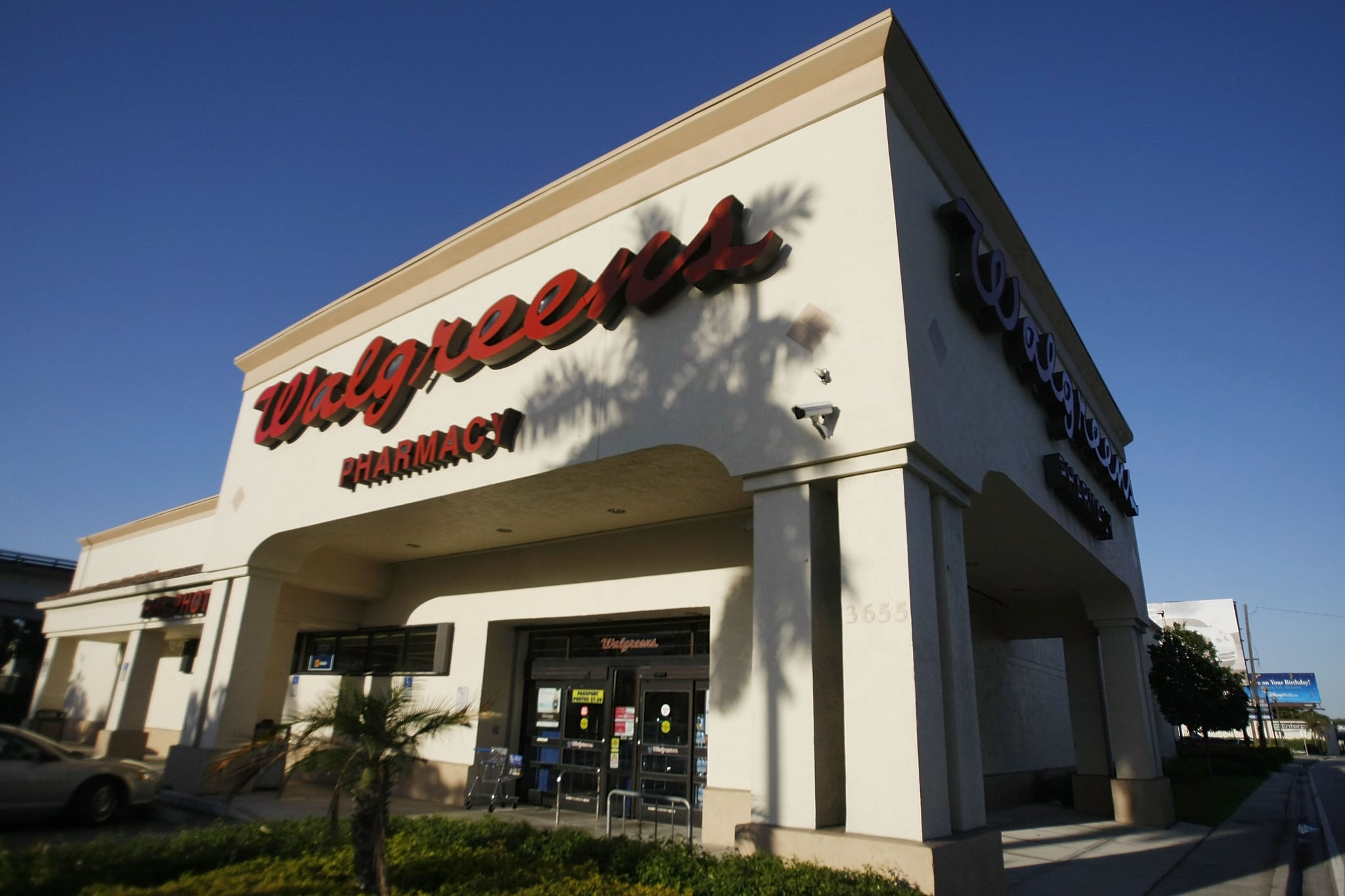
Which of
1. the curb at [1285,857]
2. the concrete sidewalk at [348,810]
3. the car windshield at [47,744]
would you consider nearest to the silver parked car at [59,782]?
the car windshield at [47,744]

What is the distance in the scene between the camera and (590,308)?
11555 millimetres

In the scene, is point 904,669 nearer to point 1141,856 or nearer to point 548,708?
point 1141,856

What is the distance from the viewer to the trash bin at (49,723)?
27469 mm

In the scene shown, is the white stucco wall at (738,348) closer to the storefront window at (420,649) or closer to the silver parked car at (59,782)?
the storefront window at (420,649)

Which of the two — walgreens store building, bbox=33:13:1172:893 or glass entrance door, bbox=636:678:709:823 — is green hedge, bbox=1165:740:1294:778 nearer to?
walgreens store building, bbox=33:13:1172:893

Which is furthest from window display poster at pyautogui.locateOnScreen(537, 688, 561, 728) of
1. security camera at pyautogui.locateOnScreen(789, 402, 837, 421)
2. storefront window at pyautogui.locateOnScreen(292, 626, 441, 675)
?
security camera at pyautogui.locateOnScreen(789, 402, 837, 421)

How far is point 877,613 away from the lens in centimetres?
825

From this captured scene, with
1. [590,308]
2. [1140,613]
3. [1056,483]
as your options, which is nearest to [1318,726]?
[1140,613]

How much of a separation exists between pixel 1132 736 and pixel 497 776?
12.6 meters

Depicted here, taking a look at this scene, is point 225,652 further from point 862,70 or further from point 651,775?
point 862,70

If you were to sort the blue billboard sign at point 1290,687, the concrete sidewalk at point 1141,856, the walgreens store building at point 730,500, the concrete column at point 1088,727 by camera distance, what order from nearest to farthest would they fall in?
the walgreens store building at point 730,500, the concrete sidewalk at point 1141,856, the concrete column at point 1088,727, the blue billboard sign at point 1290,687

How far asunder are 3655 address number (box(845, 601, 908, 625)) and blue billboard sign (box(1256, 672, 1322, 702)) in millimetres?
91135

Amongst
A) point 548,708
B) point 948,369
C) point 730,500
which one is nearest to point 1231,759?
point 548,708

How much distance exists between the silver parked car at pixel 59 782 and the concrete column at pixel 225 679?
2.17 meters
